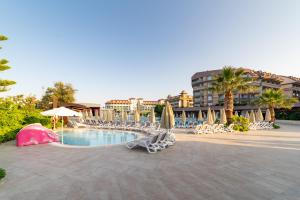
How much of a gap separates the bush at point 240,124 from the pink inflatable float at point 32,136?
1639cm

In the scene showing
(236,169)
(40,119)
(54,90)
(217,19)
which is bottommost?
(236,169)

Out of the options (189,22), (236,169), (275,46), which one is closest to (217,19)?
(189,22)

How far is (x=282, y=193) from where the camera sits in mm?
3711

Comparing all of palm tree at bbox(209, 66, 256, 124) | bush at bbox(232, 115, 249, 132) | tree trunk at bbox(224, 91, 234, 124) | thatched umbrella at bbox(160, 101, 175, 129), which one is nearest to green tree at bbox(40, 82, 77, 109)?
thatched umbrella at bbox(160, 101, 175, 129)

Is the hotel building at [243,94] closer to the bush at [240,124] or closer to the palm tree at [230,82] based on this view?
the palm tree at [230,82]

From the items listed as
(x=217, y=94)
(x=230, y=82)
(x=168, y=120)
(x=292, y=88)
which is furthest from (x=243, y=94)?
(x=168, y=120)

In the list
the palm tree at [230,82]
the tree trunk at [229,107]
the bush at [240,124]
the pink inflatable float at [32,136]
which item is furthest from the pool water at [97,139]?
the palm tree at [230,82]

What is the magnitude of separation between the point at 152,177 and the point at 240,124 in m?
15.8

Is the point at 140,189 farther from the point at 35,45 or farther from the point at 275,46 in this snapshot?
the point at 275,46

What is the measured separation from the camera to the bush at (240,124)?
16891 millimetres

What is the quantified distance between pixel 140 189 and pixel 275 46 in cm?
2115

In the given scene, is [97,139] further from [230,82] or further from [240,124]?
[230,82]

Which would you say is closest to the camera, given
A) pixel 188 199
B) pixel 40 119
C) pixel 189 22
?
pixel 188 199

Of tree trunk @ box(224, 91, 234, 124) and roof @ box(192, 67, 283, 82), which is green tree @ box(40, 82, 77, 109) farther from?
roof @ box(192, 67, 283, 82)
